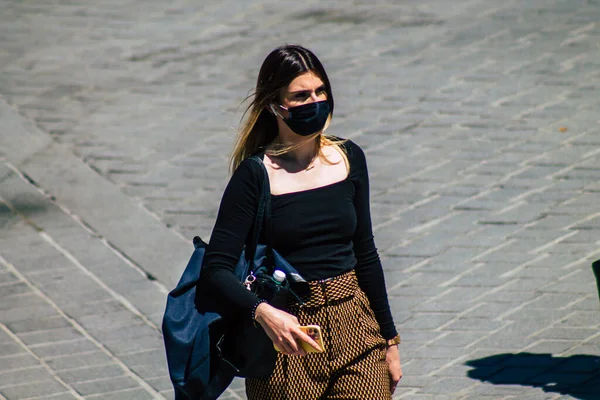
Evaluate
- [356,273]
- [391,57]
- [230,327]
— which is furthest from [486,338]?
[391,57]

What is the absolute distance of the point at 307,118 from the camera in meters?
3.15

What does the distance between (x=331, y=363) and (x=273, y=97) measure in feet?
2.95

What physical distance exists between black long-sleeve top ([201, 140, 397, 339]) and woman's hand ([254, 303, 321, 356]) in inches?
2.5

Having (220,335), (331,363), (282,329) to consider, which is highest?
(282,329)

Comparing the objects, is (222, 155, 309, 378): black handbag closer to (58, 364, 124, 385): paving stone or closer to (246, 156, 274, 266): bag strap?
(246, 156, 274, 266): bag strap

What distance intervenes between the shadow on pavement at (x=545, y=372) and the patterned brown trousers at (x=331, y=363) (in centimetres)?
186

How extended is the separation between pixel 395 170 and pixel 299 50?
14.4 feet

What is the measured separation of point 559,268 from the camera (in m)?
6.00

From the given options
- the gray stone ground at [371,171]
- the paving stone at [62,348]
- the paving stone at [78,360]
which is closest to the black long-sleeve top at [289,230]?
the gray stone ground at [371,171]

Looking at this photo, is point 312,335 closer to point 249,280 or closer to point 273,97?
point 249,280

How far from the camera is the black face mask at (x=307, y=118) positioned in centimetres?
315

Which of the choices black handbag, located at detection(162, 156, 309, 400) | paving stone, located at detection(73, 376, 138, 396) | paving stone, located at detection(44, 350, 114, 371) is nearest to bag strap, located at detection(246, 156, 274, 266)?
black handbag, located at detection(162, 156, 309, 400)

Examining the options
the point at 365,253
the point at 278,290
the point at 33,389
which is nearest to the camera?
the point at 278,290

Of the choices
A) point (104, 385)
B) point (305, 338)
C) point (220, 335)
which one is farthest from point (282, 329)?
point (104, 385)
